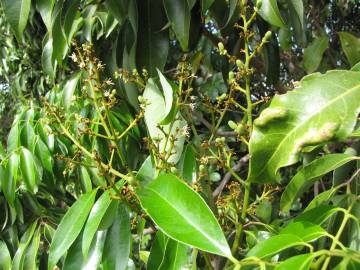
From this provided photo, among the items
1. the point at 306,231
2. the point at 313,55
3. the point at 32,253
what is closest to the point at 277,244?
the point at 306,231

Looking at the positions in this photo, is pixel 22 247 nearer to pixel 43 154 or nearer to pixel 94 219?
pixel 43 154

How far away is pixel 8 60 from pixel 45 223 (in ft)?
8.15

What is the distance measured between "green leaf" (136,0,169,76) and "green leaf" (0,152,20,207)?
46 cm

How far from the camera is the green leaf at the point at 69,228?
692mm

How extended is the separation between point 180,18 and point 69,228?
1.40 feet

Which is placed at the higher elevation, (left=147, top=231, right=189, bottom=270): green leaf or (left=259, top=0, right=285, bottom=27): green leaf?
(left=259, top=0, right=285, bottom=27): green leaf

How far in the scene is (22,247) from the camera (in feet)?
4.11

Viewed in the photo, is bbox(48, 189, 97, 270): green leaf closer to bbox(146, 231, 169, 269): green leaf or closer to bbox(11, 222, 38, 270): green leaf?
bbox(146, 231, 169, 269): green leaf

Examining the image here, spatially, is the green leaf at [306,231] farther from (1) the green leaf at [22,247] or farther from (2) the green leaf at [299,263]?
(1) the green leaf at [22,247]

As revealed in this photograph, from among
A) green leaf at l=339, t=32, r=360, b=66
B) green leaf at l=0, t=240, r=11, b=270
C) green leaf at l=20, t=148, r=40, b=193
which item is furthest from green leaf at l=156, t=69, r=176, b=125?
green leaf at l=0, t=240, r=11, b=270

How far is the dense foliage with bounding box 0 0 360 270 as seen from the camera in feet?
1.70

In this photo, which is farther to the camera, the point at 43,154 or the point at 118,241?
the point at 43,154

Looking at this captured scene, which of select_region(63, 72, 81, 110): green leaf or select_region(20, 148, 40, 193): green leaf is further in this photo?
select_region(63, 72, 81, 110): green leaf

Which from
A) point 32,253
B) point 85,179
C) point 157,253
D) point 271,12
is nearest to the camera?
point 157,253
